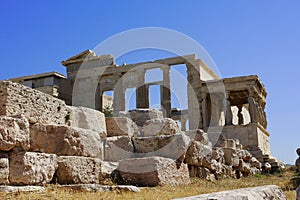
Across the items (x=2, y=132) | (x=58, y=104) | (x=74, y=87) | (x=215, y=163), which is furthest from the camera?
(x=74, y=87)

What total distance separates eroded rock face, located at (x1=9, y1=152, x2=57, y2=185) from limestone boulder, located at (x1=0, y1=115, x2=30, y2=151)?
128 mm

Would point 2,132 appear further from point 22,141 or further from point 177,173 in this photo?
point 177,173

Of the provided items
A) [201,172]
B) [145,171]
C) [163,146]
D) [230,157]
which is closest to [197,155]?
[201,172]

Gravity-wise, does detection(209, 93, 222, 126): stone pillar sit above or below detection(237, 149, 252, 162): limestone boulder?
above

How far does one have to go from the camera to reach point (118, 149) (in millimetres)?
8125

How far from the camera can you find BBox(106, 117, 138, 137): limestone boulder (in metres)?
8.90

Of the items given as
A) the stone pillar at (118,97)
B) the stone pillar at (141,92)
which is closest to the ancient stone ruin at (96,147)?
the stone pillar at (141,92)

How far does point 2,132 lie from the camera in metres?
4.84

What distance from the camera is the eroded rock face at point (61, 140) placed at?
5.52 meters

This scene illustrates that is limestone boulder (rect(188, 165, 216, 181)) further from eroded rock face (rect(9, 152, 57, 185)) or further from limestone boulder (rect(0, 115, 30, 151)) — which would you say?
limestone boulder (rect(0, 115, 30, 151))

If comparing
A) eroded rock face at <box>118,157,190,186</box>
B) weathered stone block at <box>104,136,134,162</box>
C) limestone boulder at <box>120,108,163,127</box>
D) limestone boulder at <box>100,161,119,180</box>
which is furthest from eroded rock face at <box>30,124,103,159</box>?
limestone boulder at <box>120,108,163,127</box>

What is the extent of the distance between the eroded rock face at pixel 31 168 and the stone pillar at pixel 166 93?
2415 cm

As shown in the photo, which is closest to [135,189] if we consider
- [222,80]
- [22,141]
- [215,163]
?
[22,141]

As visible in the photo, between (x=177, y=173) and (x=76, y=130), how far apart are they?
2360mm
